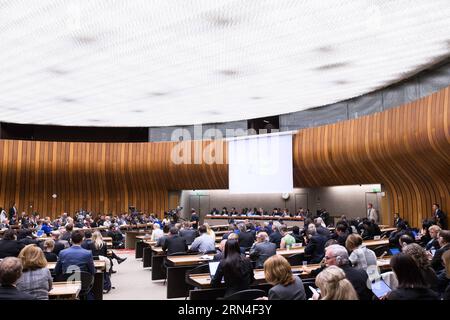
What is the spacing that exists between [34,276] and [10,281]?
41.8 inches

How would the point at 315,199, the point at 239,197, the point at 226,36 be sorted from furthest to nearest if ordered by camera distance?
the point at 239,197 < the point at 315,199 < the point at 226,36

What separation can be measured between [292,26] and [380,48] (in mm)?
2711

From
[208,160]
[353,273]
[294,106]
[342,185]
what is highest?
[294,106]

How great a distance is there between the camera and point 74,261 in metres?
5.46

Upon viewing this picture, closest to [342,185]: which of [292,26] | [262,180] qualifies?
[262,180]

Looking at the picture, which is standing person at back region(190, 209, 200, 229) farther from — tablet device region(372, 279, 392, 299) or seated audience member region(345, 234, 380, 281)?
tablet device region(372, 279, 392, 299)

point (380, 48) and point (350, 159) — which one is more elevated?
point (380, 48)

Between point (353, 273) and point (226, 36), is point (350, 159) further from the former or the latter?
point (353, 273)

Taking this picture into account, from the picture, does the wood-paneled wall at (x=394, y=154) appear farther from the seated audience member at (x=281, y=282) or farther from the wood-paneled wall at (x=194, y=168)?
the seated audience member at (x=281, y=282)

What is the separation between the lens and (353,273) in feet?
12.2

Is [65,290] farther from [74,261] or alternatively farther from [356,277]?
[356,277]

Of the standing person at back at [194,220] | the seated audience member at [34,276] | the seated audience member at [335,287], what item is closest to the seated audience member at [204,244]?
the seated audience member at [34,276]

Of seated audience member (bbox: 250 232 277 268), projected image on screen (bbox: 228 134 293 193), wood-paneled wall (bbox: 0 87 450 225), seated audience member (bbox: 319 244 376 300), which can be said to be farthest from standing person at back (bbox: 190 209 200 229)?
seated audience member (bbox: 319 244 376 300)
